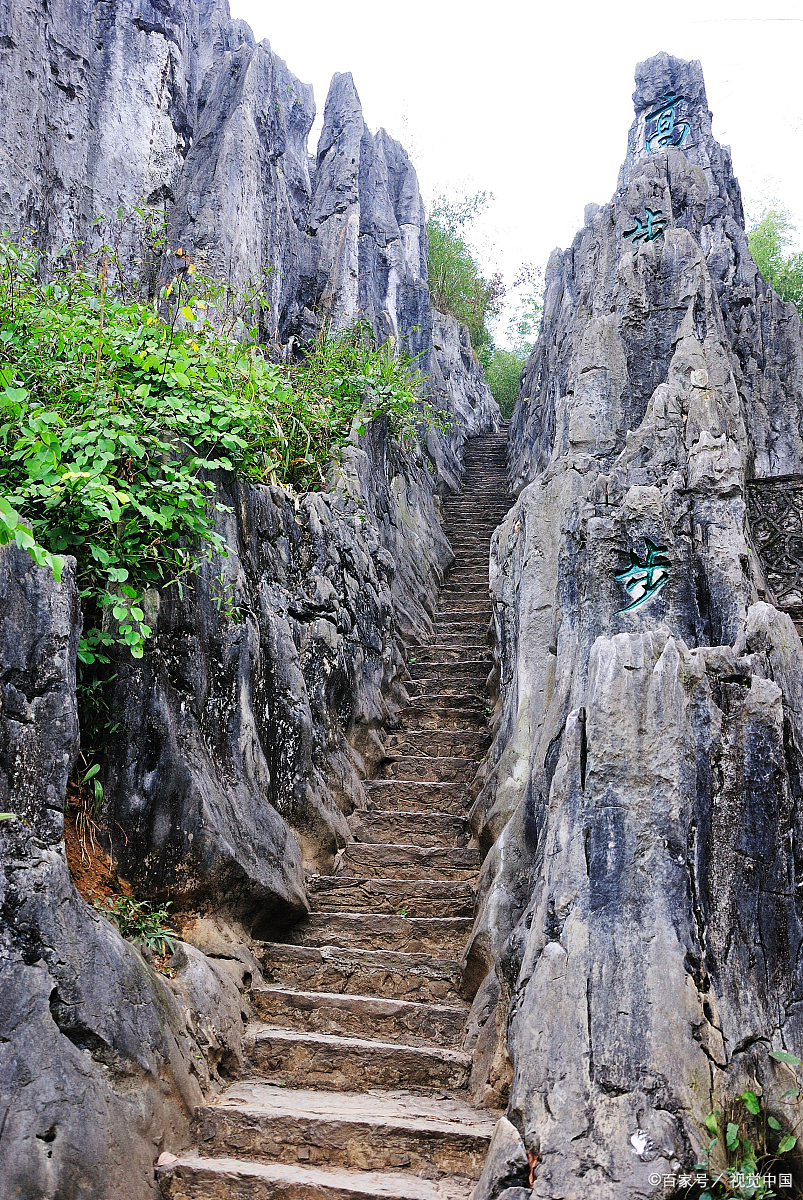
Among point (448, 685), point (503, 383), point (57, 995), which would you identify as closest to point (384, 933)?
point (57, 995)

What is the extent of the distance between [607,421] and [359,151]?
1125 centimetres

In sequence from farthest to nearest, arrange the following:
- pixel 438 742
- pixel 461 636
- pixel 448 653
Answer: pixel 461 636 → pixel 448 653 → pixel 438 742

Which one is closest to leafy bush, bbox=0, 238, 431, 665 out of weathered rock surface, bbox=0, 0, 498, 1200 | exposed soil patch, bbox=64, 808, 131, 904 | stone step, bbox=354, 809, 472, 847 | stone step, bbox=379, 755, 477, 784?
weathered rock surface, bbox=0, 0, 498, 1200

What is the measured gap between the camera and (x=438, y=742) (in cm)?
736

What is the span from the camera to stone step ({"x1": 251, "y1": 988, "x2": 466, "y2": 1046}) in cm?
444

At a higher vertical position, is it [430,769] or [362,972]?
[430,769]

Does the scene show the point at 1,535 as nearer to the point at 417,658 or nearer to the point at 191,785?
the point at 191,785

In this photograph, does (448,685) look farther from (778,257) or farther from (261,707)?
(778,257)

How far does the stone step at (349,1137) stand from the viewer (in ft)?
11.7

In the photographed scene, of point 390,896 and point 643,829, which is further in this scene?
point 390,896

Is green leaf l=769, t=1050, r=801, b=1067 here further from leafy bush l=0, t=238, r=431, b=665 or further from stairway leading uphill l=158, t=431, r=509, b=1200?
leafy bush l=0, t=238, r=431, b=665

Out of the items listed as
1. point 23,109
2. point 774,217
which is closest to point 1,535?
point 23,109

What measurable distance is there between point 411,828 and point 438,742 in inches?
46.3

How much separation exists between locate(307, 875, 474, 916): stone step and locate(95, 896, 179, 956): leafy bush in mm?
1483
